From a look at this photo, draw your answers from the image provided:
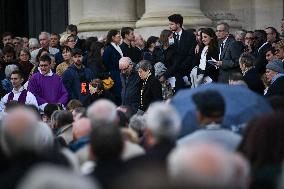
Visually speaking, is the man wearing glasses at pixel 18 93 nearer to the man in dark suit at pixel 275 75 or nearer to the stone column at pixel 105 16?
the man in dark suit at pixel 275 75

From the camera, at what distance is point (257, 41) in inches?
715

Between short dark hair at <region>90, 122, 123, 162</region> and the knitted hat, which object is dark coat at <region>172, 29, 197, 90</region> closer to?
the knitted hat

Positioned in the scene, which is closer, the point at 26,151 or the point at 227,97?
the point at 26,151

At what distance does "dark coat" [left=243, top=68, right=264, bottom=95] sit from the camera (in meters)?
15.1

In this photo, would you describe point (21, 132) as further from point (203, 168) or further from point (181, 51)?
point (181, 51)

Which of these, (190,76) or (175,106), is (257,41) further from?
(175,106)

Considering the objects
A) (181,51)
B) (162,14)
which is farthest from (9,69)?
(162,14)

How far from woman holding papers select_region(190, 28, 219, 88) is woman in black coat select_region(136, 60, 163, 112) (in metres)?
0.86

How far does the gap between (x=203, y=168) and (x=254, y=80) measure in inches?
386

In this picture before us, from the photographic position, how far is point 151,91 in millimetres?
16281

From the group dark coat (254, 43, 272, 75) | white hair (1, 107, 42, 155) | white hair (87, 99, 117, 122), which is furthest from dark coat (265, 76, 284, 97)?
white hair (1, 107, 42, 155)

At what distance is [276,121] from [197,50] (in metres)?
9.67

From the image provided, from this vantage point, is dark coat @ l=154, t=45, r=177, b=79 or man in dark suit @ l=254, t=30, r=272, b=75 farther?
dark coat @ l=154, t=45, r=177, b=79

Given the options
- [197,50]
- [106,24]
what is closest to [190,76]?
[197,50]
